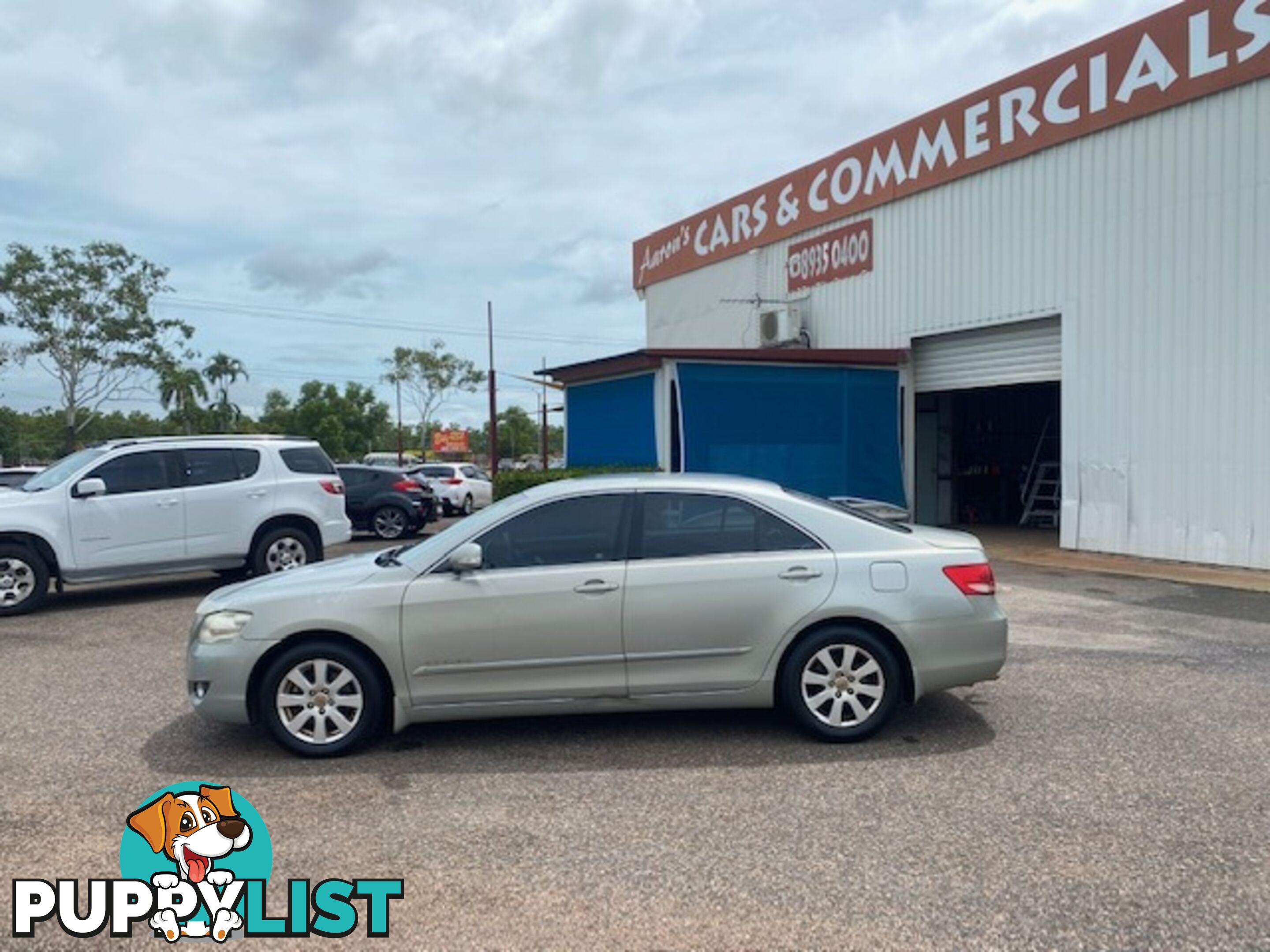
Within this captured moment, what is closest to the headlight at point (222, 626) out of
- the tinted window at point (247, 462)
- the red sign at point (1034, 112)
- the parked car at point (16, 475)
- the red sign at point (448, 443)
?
the tinted window at point (247, 462)

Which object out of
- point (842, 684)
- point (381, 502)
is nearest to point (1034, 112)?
point (842, 684)

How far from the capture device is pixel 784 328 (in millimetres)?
20328

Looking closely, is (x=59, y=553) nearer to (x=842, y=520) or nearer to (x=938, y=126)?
(x=842, y=520)

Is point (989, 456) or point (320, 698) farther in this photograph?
point (989, 456)

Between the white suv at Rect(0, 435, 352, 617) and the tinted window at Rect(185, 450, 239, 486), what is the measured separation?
10 millimetres

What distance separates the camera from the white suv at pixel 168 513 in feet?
32.1

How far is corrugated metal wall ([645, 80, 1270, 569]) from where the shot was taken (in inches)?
468

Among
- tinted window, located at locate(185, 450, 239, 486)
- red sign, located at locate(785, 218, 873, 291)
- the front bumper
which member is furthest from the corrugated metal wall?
the front bumper

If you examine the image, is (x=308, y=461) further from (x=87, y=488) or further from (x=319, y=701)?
(x=319, y=701)

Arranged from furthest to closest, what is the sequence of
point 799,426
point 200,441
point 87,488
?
point 799,426
point 200,441
point 87,488

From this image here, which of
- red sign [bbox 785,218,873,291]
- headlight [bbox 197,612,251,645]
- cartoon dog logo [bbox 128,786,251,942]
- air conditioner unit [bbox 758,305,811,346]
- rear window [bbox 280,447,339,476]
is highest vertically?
red sign [bbox 785,218,873,291]

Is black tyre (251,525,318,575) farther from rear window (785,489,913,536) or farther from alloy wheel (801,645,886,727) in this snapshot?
alloy wheel (801,645,886,727)

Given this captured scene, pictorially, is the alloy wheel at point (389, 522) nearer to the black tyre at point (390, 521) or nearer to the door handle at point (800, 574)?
the black tyre at point (390, 521)

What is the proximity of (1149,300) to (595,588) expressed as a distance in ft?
36.3
